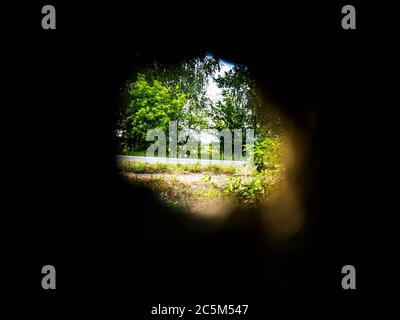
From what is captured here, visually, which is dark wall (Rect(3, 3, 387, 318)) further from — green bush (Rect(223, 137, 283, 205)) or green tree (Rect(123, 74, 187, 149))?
green tree (Rect(123, 74, 187, 149))

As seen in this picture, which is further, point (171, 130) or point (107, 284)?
point (171, 130)

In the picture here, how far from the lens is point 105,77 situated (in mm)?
1984

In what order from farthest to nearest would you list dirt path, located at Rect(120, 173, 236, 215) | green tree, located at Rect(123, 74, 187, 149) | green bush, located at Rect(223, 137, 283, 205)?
green tree, located at Rect(123, 74, 187, 149) < dirt path, located at Rect(120, 173, 236, 215) < green bush, located at Rect(223, 137, 283, 205)

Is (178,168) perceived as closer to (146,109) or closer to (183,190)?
(183,190)

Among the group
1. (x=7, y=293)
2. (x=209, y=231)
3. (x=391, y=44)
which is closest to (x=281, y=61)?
(x=391, y=44)

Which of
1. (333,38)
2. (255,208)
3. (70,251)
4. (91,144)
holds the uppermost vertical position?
(333,38)

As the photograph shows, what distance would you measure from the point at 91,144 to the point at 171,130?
7.83 meters

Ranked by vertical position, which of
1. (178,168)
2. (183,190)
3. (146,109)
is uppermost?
(146,109)

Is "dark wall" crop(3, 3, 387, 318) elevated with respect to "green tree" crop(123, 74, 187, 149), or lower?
lower

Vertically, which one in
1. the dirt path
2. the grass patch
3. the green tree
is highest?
the green tree

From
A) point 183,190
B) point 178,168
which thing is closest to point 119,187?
point 183,190

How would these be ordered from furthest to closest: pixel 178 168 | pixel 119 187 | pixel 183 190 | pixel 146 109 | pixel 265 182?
pixel 146 109 < pixel 178 168 < pixel 183 190 < pixel 265 182 < pixel 119 187

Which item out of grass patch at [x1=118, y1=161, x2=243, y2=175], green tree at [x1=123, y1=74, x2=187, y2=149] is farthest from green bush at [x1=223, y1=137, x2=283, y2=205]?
green tree at [x1=123, y1=74, x2=187, y2=149]
